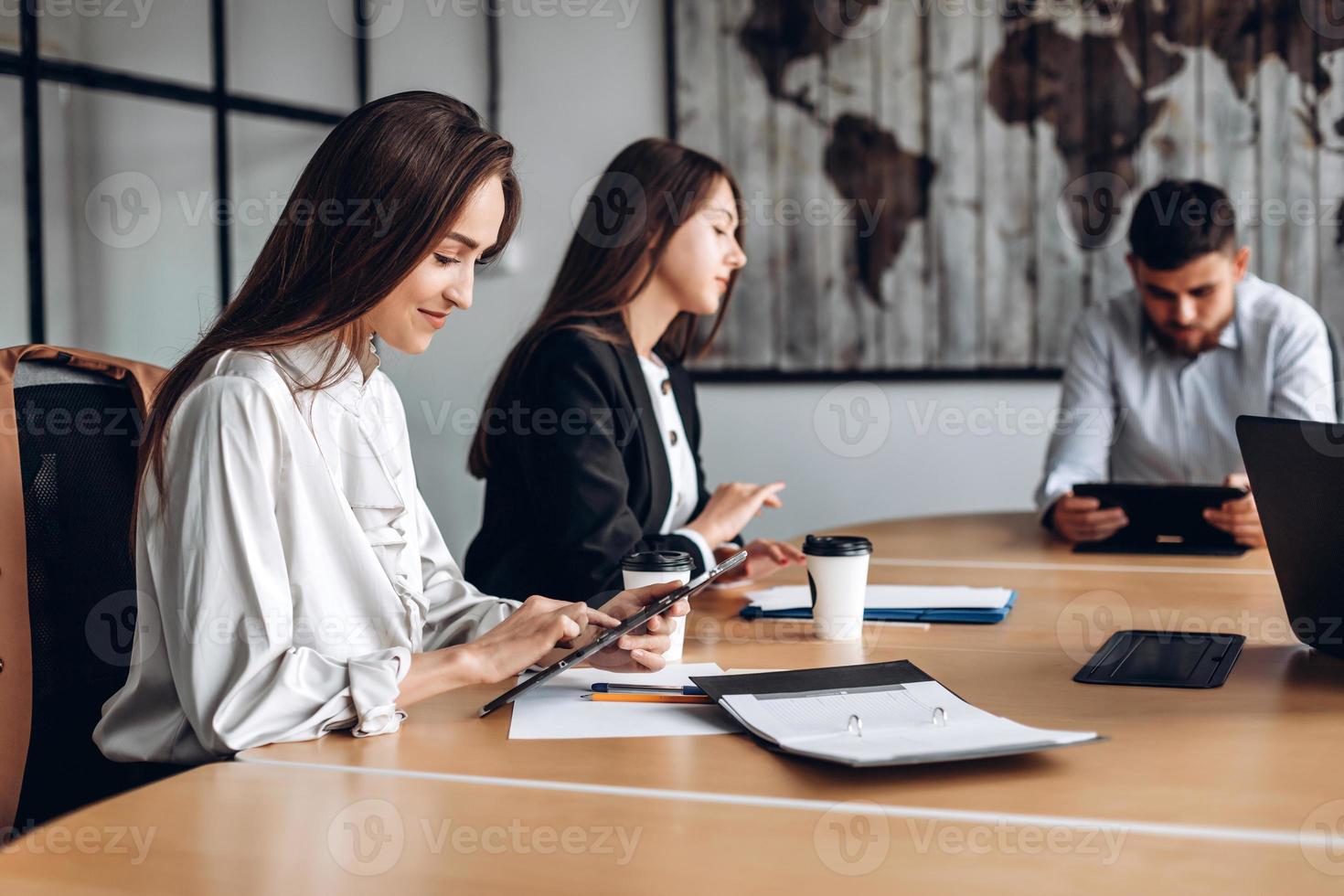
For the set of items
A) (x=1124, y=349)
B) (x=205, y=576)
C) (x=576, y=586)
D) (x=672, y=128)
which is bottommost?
(x=576, y=586)

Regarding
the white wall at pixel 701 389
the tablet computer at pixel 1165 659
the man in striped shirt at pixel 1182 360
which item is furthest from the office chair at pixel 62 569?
the white wall at pixel 701 389

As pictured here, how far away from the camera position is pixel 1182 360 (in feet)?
9.07

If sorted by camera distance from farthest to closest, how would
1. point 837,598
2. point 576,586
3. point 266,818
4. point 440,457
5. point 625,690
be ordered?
point 440,457, point 576,586, point 837,598, point 625,690, point 266,818

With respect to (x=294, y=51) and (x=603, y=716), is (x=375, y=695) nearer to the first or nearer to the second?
(x=603, y=716)

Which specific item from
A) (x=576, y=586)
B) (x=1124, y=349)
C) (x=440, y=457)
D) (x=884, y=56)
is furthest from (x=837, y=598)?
(x=440, y=457)

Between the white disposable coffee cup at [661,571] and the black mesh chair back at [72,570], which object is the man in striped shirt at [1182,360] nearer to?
the white disposable coffee cup at [661,571]

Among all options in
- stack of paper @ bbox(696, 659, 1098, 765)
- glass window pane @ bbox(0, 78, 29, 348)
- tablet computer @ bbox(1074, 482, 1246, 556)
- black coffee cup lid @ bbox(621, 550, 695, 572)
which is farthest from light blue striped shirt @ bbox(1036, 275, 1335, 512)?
glass window pane @ bbox(0, 78, 29, 348)

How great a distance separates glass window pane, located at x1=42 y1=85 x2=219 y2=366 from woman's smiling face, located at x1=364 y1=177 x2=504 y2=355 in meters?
1.79

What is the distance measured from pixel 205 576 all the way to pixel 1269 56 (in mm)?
3163

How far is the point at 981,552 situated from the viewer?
7.22ft

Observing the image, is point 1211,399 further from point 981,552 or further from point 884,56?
point 884,56

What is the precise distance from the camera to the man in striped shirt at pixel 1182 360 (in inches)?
102

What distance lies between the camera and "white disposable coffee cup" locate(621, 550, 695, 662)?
139cm

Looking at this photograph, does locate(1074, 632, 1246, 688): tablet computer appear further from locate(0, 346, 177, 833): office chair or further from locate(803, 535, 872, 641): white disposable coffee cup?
locate(0, 346, 177, 833): office chair
